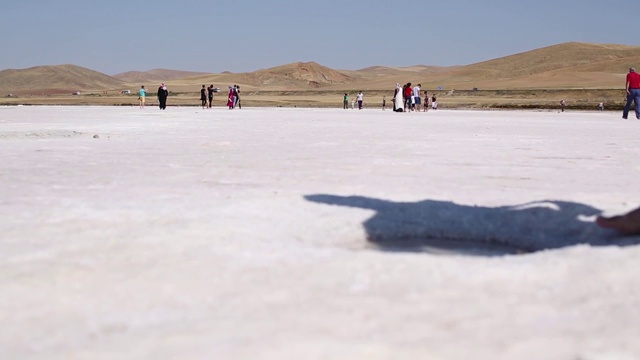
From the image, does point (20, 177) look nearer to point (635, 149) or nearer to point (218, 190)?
point (218, 190)

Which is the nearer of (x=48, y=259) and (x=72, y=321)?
(x=72, y=321)

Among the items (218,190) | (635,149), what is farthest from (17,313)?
(635,149)

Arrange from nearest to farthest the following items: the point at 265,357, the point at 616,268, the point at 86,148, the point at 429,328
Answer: the point at 265,357 → the point at 429,328 → the point at 616,268 → the point at 86,148

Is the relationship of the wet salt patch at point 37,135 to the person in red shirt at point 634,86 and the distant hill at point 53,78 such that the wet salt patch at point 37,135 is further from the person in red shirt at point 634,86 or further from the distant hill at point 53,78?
the distant hill at point 53,78

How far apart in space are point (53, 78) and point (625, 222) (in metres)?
176

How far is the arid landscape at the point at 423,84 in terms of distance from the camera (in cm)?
5844

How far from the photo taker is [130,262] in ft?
12.1

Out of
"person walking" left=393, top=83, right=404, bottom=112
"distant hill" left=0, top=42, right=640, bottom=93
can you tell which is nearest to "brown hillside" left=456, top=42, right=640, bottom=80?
"distant hill" left=0, top=42, right=640, bottom=93

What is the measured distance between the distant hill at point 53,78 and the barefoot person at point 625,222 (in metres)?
157

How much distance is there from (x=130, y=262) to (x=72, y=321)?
0.93 m

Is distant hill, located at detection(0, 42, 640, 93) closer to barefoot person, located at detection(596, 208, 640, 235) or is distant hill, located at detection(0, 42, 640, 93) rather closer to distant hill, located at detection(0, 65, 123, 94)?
distant hill, located at detection(0, 65, 123, 94)

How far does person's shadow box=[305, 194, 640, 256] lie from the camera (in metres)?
4.23

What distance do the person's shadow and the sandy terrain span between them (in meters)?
0.02

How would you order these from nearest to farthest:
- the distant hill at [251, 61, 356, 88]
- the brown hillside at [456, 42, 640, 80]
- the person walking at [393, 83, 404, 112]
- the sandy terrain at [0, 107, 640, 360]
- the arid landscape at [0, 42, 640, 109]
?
the sandy terrain at [0, 107, 640, 360], the person walking at [393, 83, 404, 112], the arid landscape at [0, 42, 640, 109], the brown hillside at [456, 42, 640, 80], the distant hill at [251, 61, 356, 88]
